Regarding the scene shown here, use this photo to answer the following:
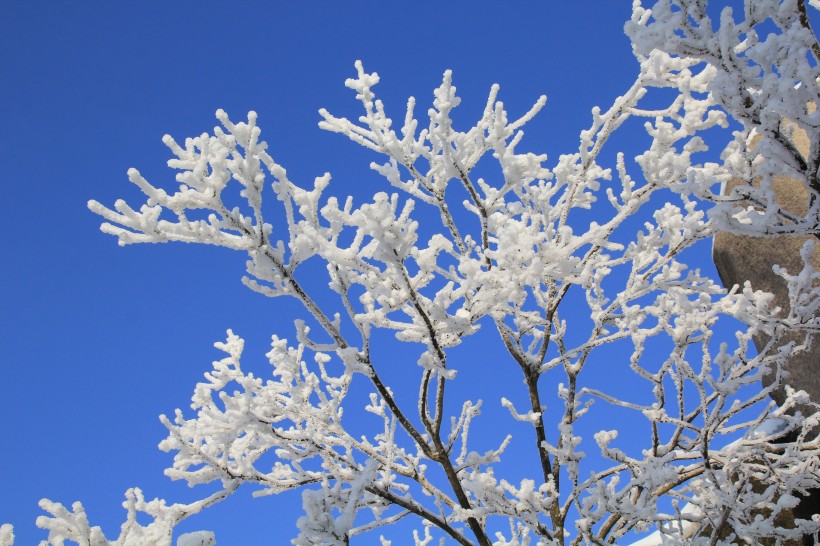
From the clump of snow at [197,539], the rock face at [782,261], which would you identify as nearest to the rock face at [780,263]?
the rock face at [782,261]

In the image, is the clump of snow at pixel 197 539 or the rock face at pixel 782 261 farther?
the rock face at pixel 782 261

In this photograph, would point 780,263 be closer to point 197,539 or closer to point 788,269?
point 788,269

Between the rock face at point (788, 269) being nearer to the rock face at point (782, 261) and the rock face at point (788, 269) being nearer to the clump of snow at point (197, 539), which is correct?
the rock face at point (782, 261)

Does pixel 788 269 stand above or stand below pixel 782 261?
below

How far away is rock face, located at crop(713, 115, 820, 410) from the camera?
5.85 m

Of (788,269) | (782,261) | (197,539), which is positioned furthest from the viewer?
(782,261)

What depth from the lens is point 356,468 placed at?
4.29 metres

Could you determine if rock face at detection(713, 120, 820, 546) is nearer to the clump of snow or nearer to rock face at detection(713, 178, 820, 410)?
rock face at detection(713, 178, 820, 410)

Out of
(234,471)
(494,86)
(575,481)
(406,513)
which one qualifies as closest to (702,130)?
(494,86)

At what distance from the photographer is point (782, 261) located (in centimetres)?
608

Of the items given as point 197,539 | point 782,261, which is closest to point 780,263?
point 782,261

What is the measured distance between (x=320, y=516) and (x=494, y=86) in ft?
9.17

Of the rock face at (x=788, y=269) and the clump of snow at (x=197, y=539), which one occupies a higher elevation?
the rock face at (x=788, y=269)

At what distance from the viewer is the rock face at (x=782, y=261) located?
5852 mm
